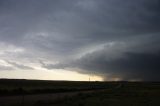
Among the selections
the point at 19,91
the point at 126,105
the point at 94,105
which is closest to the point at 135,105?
the point at 126,105

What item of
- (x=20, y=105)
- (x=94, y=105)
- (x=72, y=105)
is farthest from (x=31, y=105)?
(x=94, y=105)

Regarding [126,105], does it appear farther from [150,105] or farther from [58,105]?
[58,105]

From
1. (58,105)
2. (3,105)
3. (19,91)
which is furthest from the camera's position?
(19,91)

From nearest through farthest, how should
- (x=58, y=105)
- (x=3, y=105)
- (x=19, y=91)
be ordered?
(x=3, y=105) < (x=58, y=105) < (x=19, y=91)

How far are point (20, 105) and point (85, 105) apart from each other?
628 centimetres

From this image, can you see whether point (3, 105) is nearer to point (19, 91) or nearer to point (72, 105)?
point (72, 105)

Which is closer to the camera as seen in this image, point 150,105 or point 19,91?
point 150,105

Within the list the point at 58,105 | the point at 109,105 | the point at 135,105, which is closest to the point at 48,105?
the point at 58,105

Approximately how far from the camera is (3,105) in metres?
30.5

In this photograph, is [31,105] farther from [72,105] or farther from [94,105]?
[94,105]

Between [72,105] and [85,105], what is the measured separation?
1.41 m

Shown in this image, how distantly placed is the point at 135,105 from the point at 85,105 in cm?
527

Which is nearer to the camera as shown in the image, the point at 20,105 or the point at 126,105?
the point at 20,105

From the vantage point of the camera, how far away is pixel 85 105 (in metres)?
32.8
